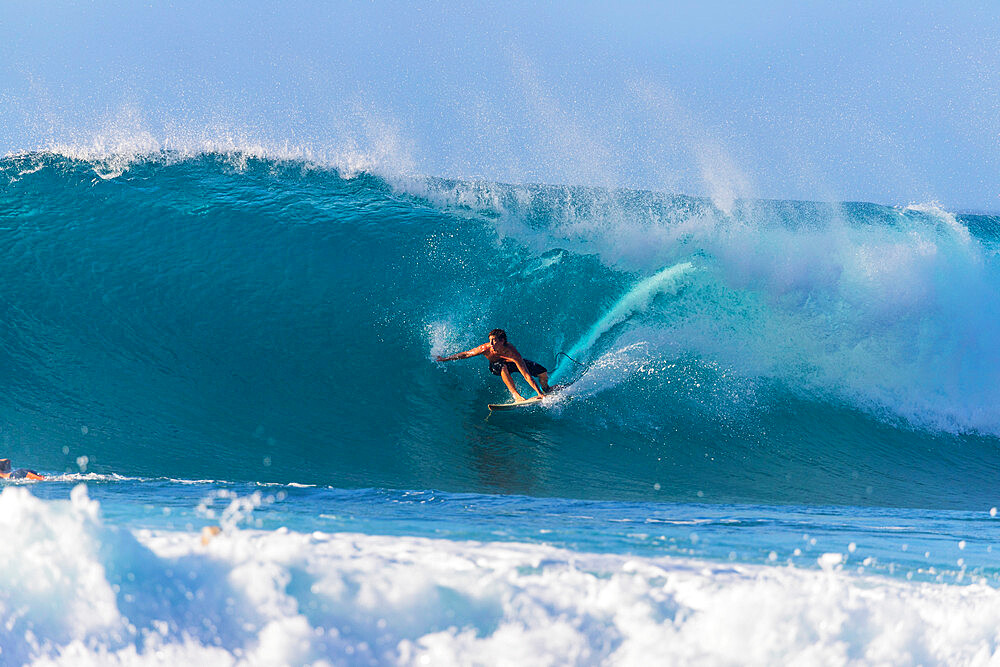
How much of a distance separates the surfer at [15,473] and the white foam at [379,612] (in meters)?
2.92

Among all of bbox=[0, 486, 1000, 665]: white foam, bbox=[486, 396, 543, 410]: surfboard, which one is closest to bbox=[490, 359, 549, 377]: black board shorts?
bbox=[486, 396, 543, 410]: surfboard

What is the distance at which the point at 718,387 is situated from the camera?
7840 mm

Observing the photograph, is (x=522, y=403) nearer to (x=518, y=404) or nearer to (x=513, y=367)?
(x=518, y=404)

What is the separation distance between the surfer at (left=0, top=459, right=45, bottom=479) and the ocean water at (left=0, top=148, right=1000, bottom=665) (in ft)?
0.51

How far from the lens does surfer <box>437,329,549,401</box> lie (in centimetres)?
713

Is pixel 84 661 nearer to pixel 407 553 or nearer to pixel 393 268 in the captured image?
pixel 407 553

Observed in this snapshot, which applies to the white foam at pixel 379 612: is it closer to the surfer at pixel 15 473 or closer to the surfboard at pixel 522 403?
the surfer at pixel 15 473

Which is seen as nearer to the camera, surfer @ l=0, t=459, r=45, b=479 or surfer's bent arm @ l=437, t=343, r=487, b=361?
surfer @ l=0, t=459, r=45, b=479

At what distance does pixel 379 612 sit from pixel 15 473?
151 inches

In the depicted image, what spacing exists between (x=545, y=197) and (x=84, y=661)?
819 centimetres

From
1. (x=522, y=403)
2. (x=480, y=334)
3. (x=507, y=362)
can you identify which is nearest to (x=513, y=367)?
(x=507, y=362)

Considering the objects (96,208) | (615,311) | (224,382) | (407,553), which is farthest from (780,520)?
A: (96,208)

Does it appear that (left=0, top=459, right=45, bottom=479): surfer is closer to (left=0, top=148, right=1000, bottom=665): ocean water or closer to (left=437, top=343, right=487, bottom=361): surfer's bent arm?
(left=0, top=148, right=1000, bottom=665): ocean water

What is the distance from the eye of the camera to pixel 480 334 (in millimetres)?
8211
